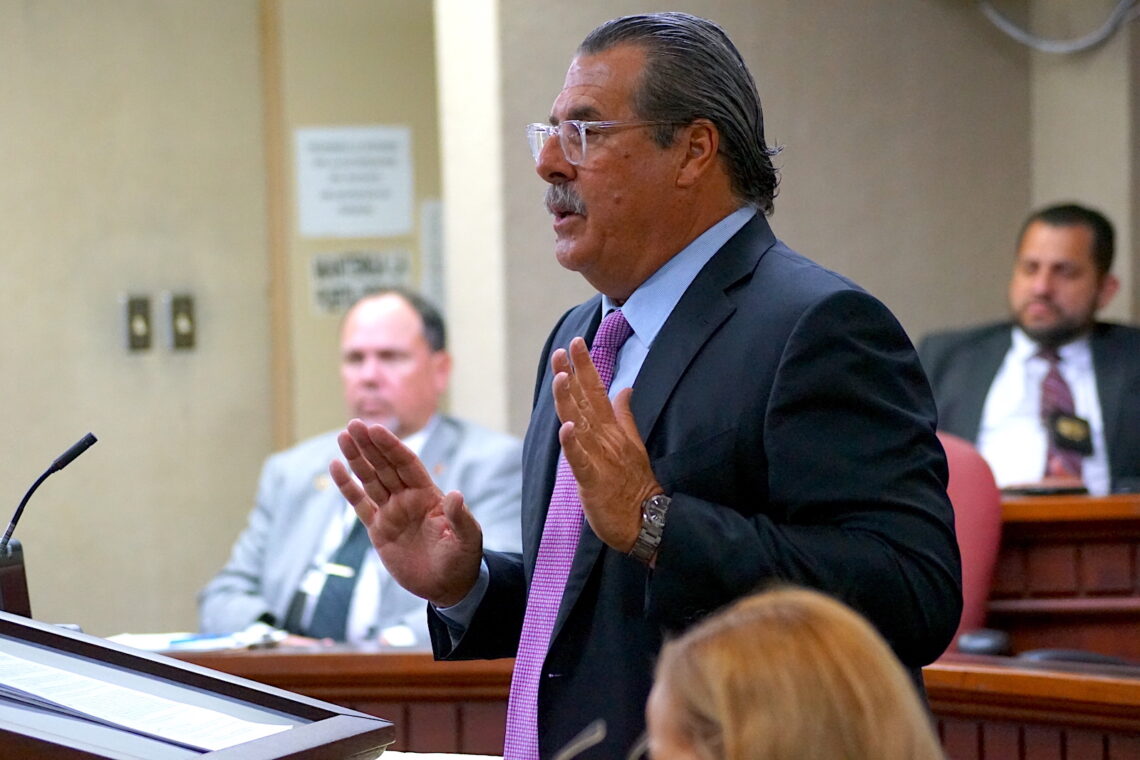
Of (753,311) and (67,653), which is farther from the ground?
(753,311)

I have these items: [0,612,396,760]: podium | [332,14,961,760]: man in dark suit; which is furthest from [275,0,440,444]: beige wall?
[0,612,396,760]: podium

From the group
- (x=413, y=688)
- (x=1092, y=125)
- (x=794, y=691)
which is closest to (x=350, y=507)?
(x=413, y=688)

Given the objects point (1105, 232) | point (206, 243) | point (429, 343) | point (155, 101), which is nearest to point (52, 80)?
point (155, 101)

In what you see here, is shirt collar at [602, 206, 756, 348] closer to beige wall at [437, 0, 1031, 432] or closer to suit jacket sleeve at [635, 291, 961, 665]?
suit jacket sleeve at [635, 291, 961, 665]

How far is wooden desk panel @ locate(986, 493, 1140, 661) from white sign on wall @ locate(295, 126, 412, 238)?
→ 9.51 ft

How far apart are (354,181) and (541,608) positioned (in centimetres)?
420

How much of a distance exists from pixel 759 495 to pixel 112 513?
4.19 metres

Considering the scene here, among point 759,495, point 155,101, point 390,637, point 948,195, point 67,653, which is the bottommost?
point 390,637

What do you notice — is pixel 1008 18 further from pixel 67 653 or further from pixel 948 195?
pixel 67 653

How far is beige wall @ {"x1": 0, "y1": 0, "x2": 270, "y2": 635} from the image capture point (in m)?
5.28

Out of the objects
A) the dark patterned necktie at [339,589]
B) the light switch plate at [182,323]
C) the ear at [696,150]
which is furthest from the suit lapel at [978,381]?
the ear at [696,150]

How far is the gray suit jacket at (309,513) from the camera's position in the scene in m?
3.93

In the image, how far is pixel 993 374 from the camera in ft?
17.0

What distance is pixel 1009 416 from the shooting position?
5.18 metres
